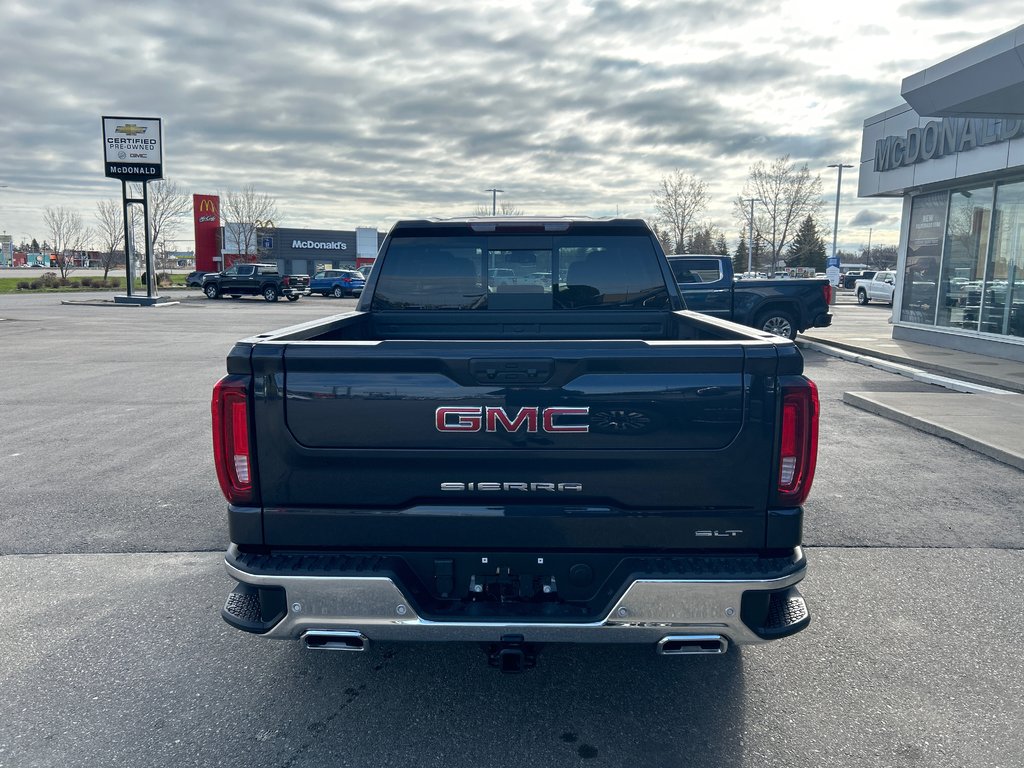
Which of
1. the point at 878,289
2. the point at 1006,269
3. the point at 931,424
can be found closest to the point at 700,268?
the point at 1006,269

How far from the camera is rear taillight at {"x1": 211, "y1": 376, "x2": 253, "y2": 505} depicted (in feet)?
9.23

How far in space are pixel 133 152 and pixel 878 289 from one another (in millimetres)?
37244

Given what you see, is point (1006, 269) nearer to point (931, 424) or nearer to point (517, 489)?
point (931, 424)

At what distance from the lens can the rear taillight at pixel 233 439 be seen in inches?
111

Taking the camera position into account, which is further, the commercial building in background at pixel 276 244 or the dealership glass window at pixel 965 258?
the commercial building in background at pixel 276 244

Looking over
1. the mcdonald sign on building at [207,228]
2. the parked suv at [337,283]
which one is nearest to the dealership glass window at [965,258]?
the parked suv at [337,283]

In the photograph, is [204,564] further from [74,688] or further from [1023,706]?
[1023,706]

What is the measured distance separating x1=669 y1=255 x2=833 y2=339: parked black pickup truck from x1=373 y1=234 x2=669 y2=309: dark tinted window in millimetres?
11752

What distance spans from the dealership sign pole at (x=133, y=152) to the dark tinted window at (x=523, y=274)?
3640 cm

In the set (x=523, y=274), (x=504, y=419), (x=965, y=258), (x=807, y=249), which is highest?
(x=807, y=249)

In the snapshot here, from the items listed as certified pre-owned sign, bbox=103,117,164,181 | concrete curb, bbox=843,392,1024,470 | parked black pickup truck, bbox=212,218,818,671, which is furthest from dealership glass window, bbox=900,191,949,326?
certified pre-owned sign, bbox=103,117,164,181

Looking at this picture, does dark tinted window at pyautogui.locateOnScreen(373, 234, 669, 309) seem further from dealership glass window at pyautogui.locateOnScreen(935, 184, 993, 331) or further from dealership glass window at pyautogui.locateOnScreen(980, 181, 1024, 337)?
dealership glass window at pyautogui.locateOnScreen(935, 184, 993, 331)

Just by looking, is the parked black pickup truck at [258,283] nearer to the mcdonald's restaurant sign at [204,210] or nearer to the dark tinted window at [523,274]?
the mcdonald's restaurant sign at [204,210]

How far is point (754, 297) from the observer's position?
1630 cm
